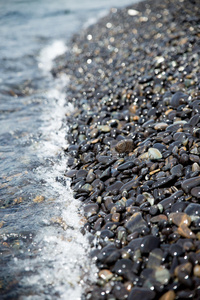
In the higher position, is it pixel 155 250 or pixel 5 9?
pixel 5 9

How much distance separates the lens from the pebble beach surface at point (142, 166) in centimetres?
264

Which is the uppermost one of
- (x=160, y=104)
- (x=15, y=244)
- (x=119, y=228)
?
(x=160, y=104)

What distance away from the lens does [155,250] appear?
108 inches

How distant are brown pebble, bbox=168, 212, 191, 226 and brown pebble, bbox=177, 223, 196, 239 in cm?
4

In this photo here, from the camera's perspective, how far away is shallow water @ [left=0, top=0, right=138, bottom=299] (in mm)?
2855

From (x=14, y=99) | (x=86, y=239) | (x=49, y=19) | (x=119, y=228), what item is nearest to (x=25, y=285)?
(x=86, y=239)

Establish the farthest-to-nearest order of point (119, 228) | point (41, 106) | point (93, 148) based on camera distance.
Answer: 1. point (41, 106)
2. point (93, 148)
3. point (119, 228)

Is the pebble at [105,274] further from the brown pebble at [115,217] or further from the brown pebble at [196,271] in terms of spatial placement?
the brown pebble at [196,271]

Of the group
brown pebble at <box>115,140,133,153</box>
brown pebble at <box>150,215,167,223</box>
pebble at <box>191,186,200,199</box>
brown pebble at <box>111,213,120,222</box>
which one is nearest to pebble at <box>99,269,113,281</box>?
brown pebble at <box>111,213,120,222</box>

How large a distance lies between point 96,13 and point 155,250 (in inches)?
782

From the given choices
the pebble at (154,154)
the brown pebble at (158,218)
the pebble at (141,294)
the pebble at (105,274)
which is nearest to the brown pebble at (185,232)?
the brown pebble at (158,218)

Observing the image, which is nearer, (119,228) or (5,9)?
(119,228)

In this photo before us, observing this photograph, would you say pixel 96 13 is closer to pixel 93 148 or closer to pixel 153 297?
pixel 93 148

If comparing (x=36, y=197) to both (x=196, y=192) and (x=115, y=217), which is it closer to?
(x=115, y=217)
